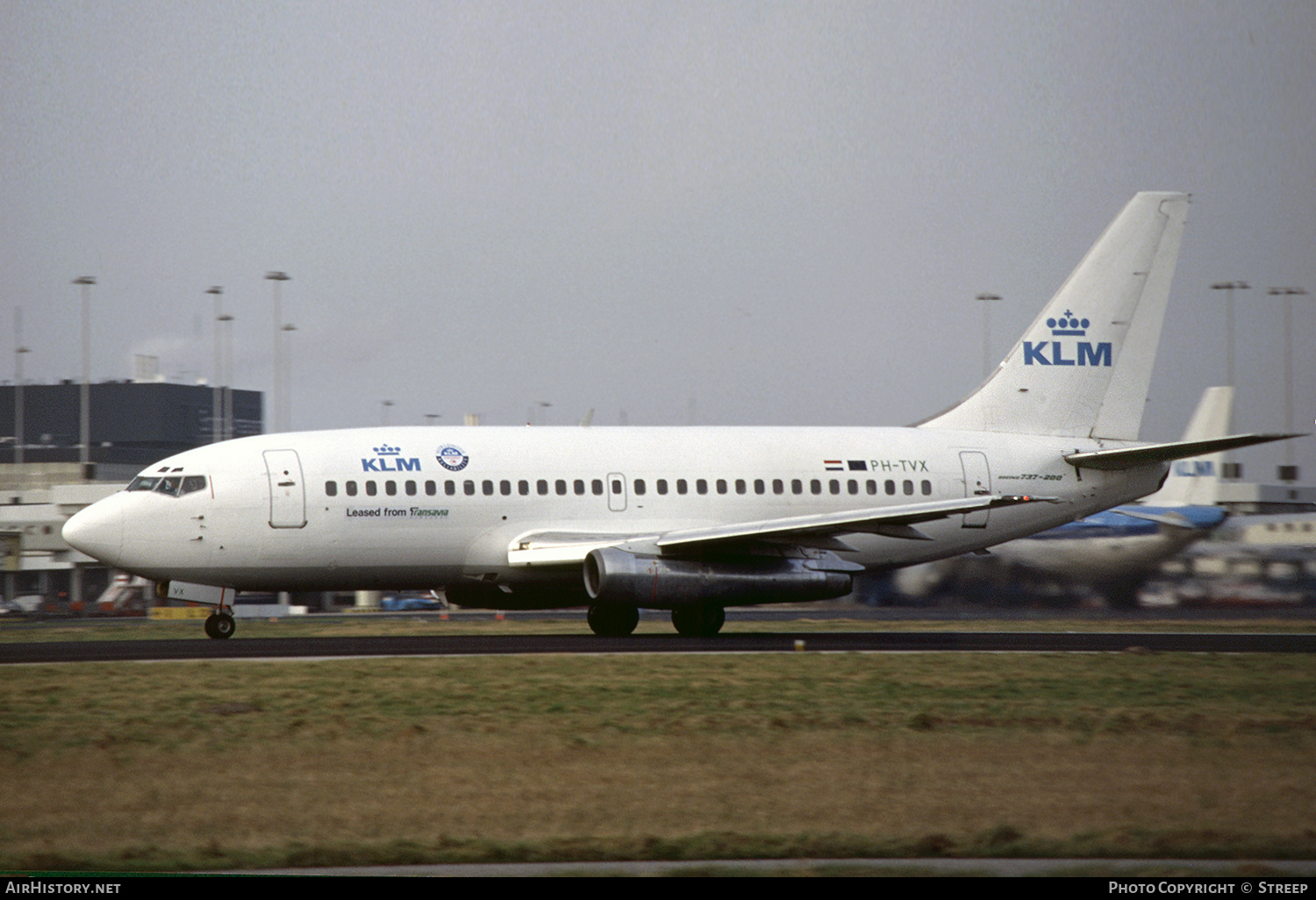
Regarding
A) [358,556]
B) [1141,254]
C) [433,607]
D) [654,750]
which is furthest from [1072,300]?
[433,607]

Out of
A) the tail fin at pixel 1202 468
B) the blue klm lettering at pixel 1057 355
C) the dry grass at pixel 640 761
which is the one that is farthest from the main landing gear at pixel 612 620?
the tail fin at pixel 1202 468

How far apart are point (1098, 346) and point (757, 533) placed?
1192 cm

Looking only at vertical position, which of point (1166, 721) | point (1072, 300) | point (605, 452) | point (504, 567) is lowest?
point (1166, 721)

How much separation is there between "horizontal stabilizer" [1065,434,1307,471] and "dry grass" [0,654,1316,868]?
870 cm

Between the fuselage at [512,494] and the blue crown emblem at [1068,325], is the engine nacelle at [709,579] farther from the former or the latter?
the blue crown emblem at [1068,325]

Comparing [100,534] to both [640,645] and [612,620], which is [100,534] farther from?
[640,645]

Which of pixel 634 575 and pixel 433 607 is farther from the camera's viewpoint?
pixel 433 607

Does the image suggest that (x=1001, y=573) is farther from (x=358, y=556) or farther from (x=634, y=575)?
(x=358, y=556)

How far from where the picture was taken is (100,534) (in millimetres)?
28922

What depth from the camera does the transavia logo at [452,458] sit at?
3084cm

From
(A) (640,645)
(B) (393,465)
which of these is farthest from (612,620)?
(B) (393,465)

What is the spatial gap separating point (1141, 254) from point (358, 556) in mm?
19947

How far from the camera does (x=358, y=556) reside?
98.7 feet

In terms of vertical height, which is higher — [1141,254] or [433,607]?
[1141,254]
